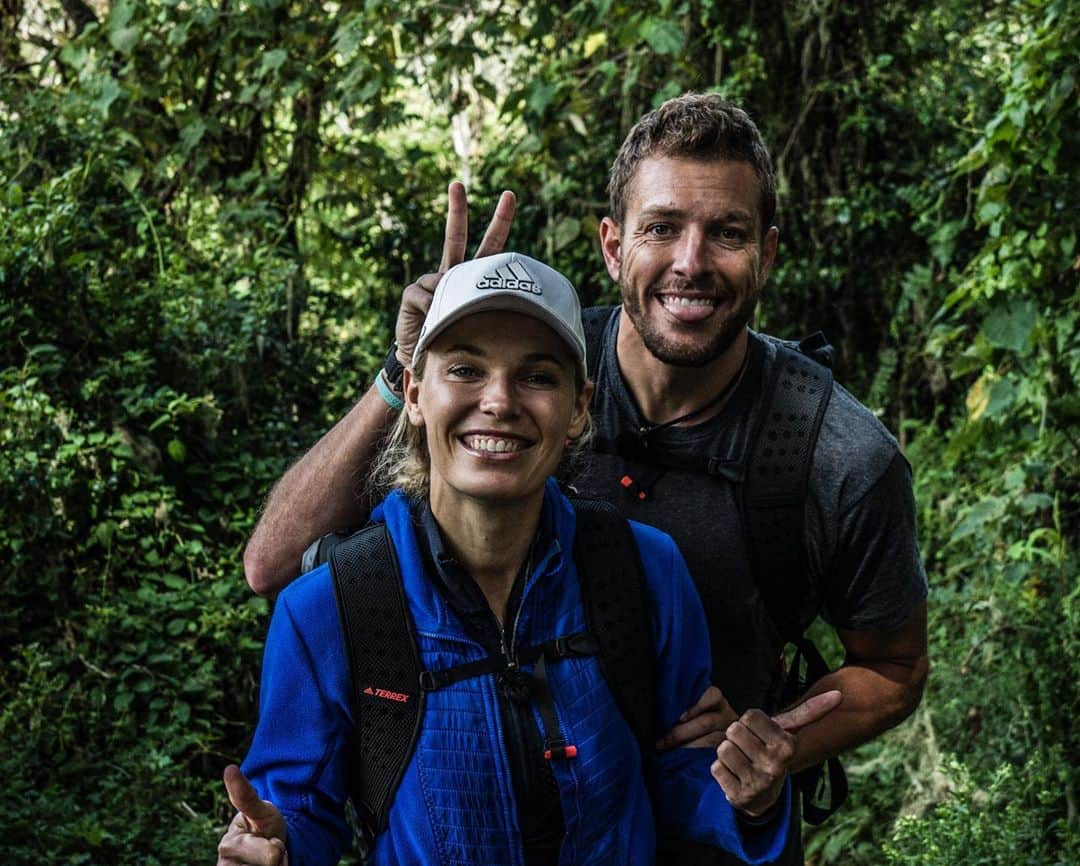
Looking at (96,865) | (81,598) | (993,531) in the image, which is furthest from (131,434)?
(993,531)

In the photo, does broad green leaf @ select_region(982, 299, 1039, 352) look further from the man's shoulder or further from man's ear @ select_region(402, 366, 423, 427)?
man's ear @ select_region(402, 366, 423, 427)

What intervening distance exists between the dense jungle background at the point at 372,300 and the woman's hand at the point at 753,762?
239 centimetres

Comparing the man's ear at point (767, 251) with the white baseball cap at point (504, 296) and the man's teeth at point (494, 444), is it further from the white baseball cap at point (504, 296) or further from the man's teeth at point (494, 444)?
the man's teeth at point (494, 444)

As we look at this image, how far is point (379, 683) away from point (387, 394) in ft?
2.20

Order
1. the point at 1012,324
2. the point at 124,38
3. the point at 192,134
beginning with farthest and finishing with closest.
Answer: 1. the point at 192,134
2. the point at 124,38
3. the point at 1012,324

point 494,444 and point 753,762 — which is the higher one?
point 494,444

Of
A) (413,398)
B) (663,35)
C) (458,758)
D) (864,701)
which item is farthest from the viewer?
(663,35)

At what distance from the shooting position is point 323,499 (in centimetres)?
257

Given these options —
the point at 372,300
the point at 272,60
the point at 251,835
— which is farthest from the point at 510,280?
the point at 372,300

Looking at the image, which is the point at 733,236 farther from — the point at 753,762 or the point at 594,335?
the point at 753,762

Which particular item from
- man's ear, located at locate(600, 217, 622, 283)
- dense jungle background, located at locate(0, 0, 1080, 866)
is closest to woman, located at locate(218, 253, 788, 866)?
man's ear, located at locate(600, 217, 622, 283)

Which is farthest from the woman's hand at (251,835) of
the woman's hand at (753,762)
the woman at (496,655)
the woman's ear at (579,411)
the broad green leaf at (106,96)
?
the broad green leaf at (106,96)

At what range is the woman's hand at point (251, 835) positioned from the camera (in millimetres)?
1843

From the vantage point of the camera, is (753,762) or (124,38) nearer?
(753,762)
